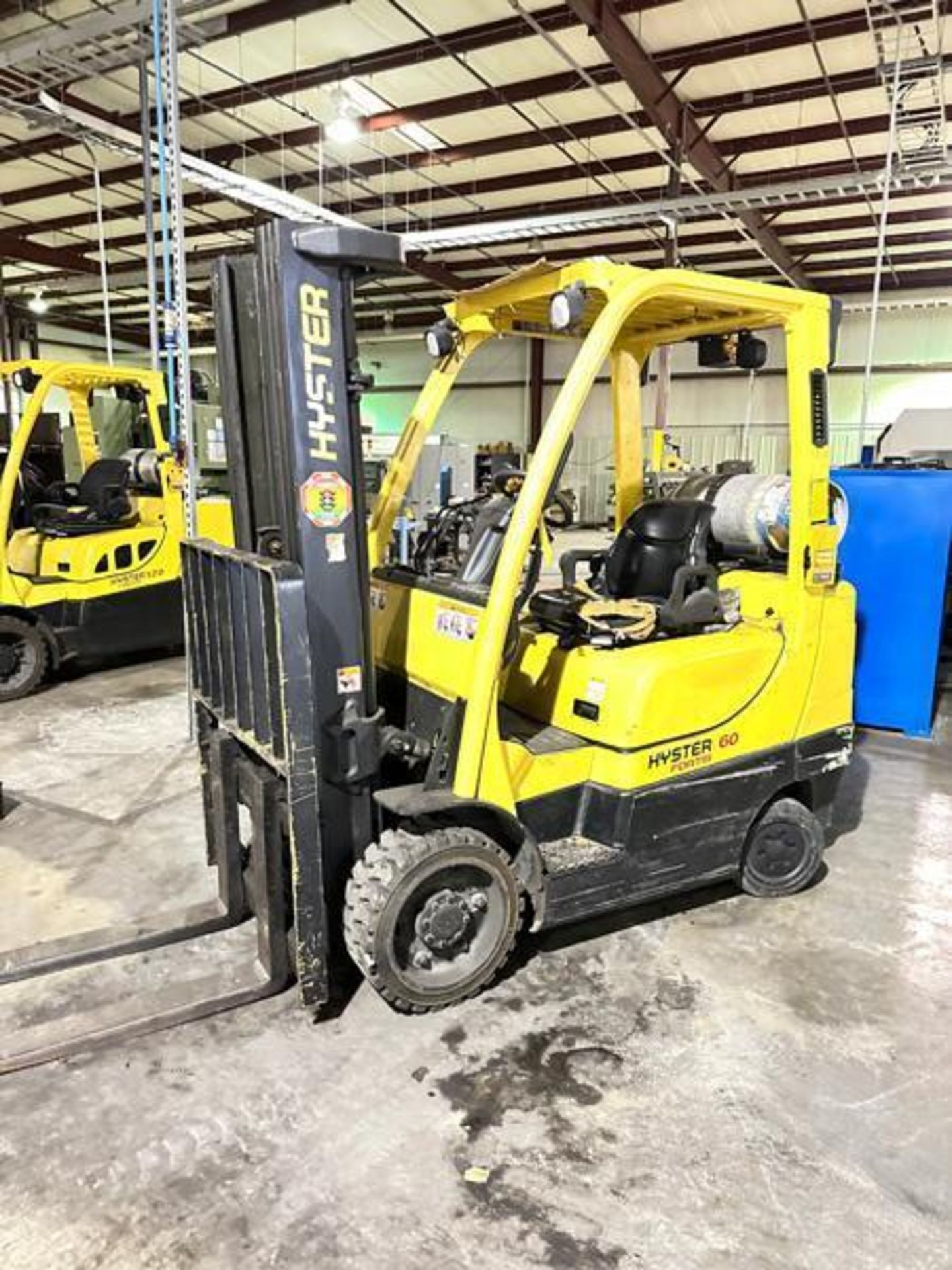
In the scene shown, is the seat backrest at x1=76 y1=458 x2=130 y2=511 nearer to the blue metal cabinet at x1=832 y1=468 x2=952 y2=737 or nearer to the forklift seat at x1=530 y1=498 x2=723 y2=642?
the forklift seat at x1=530 y1=498 x2=723 y2=642

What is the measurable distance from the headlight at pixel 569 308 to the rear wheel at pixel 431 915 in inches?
63.5

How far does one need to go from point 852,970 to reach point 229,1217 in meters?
2.28

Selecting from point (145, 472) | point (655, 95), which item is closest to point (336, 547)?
point (145, 472)

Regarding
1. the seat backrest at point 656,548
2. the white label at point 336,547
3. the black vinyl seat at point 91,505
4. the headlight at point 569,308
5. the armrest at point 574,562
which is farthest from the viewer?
the black vinyl seat at point 91,505

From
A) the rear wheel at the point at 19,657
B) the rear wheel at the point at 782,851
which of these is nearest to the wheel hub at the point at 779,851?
the rear wheel at the point at 782,851

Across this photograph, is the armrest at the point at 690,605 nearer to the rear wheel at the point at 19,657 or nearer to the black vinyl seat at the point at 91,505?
the rear wheel at the point at 19,657

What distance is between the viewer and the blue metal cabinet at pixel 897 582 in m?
5.84

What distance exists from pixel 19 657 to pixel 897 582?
21.9ft

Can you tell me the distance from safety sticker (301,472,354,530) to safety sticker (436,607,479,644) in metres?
0.61

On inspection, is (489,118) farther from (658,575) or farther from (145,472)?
(658,575)

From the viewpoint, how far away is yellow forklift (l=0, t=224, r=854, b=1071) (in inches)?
102

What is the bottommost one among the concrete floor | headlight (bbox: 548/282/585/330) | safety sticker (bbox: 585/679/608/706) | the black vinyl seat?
the concrete floor

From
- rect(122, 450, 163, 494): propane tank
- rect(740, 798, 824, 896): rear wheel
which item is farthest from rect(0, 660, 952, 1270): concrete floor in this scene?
rect(122, 450, 163, 494): propane tank

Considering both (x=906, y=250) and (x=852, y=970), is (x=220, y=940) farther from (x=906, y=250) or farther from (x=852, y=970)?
(x=906, y=250)
